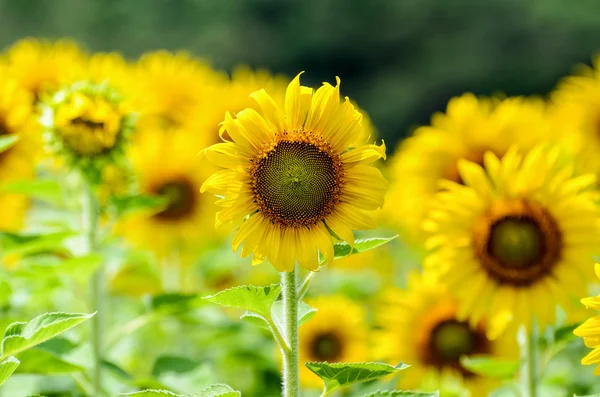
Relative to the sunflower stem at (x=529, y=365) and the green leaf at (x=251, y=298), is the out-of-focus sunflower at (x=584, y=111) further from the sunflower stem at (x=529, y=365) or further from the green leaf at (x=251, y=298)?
the green leaf at (x=251, y=298)

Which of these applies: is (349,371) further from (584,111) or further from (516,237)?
(584,111)

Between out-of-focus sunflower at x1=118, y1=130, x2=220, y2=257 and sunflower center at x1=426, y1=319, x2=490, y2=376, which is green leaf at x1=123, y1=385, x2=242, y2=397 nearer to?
sunflower center at x1=426, y1=319, x2=490, y2=376

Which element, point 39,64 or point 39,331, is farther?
point 39,64

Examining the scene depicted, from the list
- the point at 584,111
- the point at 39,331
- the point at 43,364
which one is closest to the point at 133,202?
the point at 43,364

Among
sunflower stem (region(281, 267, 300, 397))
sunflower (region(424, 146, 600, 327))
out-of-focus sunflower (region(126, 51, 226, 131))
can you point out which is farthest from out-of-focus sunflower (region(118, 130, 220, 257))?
sunflower stem (region(281, 267, 300, 397))

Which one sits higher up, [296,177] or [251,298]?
[296,177]

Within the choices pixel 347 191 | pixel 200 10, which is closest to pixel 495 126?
pixel 347 191
